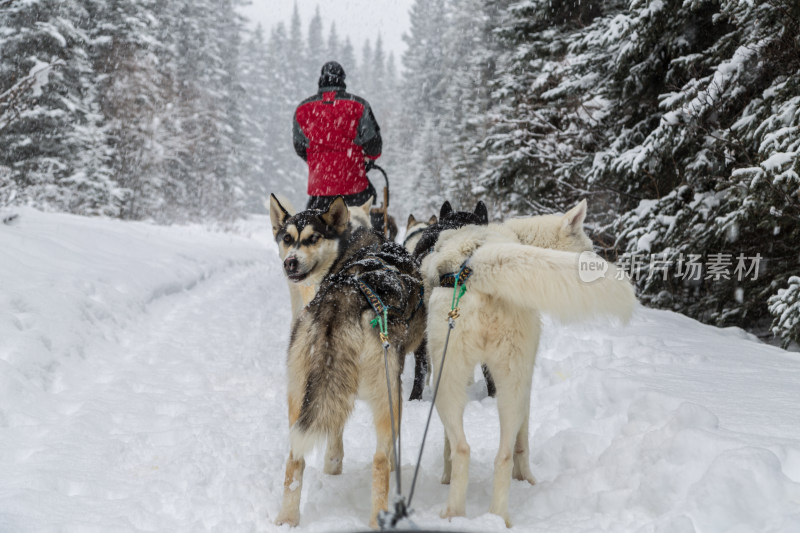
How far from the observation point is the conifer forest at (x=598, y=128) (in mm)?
5533

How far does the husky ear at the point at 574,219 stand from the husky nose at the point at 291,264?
2.11 metres

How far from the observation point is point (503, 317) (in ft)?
9.31

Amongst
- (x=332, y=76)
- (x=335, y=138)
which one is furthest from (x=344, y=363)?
(x=332, y=76)

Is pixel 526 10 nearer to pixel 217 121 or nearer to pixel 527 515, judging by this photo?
pixel 527 515

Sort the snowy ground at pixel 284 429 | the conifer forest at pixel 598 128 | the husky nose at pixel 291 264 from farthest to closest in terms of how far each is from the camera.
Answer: the conifer forest at pixel 598 128
the husky nose at pixel 291 264
the snowy ground at pixel 284 429

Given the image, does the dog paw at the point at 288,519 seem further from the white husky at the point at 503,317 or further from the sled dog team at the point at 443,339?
the white husky at the point at 503,317

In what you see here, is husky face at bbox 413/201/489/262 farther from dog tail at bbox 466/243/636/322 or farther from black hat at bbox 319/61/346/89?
black hat at bbox 319/61/346/89

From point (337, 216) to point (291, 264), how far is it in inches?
20.4

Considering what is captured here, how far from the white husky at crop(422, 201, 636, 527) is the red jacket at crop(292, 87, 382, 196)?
303cm

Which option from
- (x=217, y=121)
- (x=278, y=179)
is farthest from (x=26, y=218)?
(x=278, y=179)

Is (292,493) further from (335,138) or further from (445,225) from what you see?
(335,138)

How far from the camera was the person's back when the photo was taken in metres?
5.67

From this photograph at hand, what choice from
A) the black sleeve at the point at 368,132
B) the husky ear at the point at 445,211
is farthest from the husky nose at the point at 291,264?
the black sleeve at the point at 368,132

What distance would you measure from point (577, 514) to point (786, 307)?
12.9 feet
